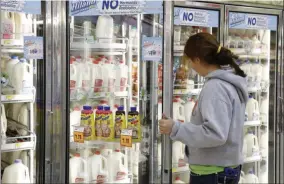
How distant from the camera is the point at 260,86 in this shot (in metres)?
4.75

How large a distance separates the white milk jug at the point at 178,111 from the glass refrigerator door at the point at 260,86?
0.72 m

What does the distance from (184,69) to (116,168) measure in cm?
102

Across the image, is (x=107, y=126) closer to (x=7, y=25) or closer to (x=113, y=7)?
(x=113, y=7)

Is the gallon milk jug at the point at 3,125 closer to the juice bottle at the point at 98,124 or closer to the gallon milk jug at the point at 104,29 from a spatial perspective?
the juice bottle at the point at 98,124

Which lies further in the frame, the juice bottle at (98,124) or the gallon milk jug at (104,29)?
the gallon milk jug at (104,29)

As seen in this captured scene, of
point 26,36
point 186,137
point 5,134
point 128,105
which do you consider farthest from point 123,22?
point 186,137

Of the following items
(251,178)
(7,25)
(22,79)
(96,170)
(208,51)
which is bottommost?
(251,178)

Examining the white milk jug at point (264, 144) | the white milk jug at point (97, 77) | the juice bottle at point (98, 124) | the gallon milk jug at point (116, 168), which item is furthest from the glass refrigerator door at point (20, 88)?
the white milk jug at point (264, 144)

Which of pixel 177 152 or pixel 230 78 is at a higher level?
pixel 230 78

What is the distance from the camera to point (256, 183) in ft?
16.0

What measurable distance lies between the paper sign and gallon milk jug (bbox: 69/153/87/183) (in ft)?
3.01

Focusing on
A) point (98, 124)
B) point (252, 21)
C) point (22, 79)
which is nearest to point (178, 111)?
point (98, 124)

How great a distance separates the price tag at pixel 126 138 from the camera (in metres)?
3.46

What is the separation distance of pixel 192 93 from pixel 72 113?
1.06 m
